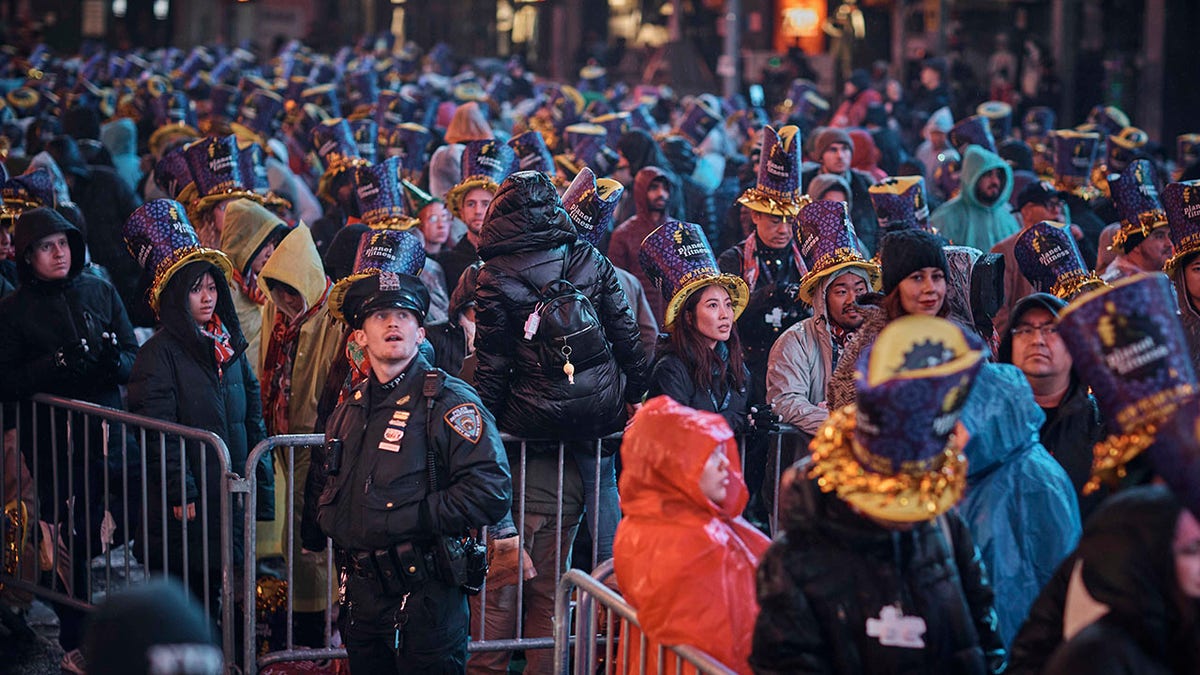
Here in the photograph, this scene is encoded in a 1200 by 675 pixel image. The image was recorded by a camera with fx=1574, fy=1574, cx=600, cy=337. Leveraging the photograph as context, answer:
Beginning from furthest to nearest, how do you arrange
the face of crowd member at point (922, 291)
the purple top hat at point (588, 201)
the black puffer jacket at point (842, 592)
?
the purple top hat at point (588, 201) → the face of crowd member at point (922, 291) → the black puffer jacket at point (842, 592)

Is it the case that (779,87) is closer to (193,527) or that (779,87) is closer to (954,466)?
(193,527)

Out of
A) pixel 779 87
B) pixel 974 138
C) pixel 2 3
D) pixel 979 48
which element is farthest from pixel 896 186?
pixel 2 3

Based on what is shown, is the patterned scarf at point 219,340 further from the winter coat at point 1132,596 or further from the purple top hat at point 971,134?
the purple top hat at point 971,134

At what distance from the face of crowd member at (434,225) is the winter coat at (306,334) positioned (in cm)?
221

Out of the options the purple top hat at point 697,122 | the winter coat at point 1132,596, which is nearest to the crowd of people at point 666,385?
the winter coat at point 1132,596

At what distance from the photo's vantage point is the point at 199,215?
10102 mm

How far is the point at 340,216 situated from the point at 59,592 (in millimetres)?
4584

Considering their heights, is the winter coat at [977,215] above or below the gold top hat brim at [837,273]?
above

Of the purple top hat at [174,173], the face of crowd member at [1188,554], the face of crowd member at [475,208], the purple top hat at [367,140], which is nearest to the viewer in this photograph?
the face of crowd member at [1188,554]

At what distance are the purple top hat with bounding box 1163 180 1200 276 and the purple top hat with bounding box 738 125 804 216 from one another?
2.09 metres

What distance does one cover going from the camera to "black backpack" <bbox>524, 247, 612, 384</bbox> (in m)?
6.74

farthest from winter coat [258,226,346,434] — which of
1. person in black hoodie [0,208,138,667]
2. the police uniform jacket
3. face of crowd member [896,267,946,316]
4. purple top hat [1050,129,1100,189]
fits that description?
purple top hat [1050,129,1100,189]

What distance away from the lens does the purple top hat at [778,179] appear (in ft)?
29.6

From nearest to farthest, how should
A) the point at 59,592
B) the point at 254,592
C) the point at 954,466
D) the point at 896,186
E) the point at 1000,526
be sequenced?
the point at 954,466
the point at 1000,526
the point at 254,592
the point at 59,592
the point at 896,186
